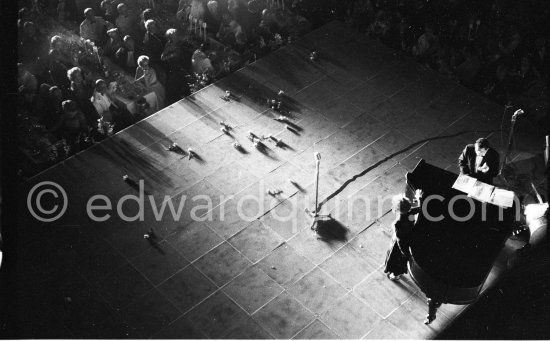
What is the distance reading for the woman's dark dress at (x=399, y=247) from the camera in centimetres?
991

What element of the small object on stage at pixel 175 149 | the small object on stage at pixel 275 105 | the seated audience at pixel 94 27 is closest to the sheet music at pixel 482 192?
the small object on stage at pixel 275 105

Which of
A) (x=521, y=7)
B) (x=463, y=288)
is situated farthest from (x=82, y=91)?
(x=521, y=7)

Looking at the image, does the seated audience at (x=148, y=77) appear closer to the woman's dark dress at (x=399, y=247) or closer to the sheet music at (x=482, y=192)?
the woman's dark dress at (x=399, y=247)

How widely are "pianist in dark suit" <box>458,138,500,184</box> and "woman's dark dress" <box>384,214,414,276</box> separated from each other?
1781 millimetres

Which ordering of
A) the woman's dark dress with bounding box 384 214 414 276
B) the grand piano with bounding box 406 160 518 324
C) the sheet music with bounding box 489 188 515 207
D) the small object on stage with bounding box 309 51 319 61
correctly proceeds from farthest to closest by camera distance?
the small object on stage with bounding box 309 51 319 61, the sheet music with bounding box 489 188 515 207, the woman's dark dress with bounding box 384 214 414 276, the grand piano with bounding box 406 160 518 324

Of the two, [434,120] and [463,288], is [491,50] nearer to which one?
[434,120]

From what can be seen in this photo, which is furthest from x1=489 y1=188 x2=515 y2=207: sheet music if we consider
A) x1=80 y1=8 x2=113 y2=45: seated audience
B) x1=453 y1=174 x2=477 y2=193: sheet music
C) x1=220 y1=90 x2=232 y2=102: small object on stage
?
x1=80 y1=8 x2=113 y2=45: seated audience

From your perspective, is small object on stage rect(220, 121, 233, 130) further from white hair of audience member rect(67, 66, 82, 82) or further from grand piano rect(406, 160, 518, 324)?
grand piano rect(406, 160, 518, 324)

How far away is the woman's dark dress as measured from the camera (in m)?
9.91

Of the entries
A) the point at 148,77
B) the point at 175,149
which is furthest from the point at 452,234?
the point at 148,77

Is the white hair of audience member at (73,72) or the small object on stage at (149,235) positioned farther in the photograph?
the white hair of audience member at (73,72)

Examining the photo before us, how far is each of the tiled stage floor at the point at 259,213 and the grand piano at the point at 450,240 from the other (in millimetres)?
1453

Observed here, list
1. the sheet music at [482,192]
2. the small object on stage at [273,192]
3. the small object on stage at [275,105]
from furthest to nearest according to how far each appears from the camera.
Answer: the small object on stage at [275,105]
the small object on stage at [273,192]
the sheet music at [482,192]

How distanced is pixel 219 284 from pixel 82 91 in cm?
494
